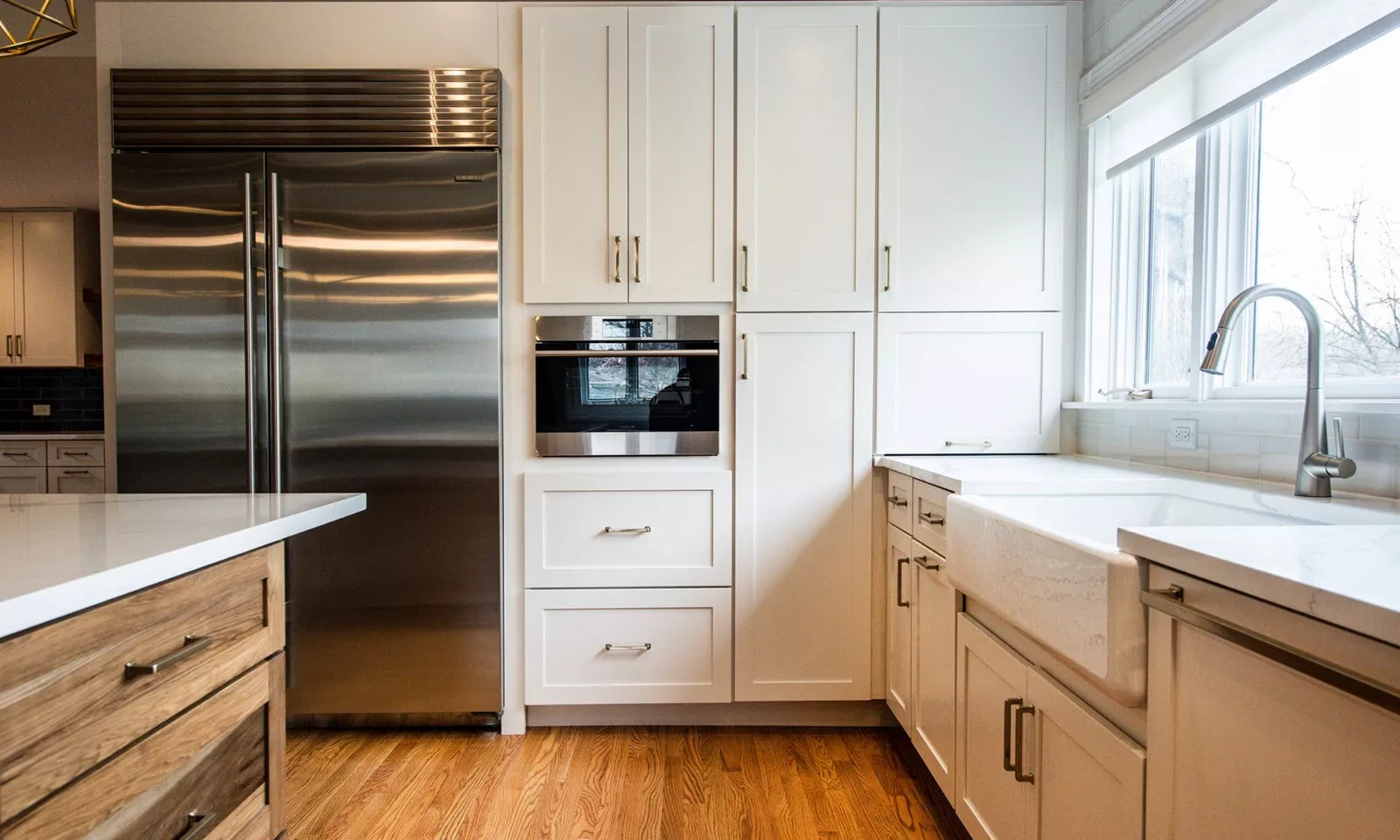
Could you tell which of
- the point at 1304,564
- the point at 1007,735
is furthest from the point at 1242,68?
the point at 1007,735

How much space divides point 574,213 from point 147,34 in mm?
1538

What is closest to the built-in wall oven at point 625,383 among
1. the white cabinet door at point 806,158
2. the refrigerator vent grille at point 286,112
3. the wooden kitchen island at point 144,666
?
the white cabinet door at point 806,158

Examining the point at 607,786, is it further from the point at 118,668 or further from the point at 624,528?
the point at 118,668

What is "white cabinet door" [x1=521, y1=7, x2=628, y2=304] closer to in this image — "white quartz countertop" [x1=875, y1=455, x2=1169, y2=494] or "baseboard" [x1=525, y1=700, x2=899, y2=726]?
"white quartz countertop" [x1=875, y1=455, x2=1169, y2=494]

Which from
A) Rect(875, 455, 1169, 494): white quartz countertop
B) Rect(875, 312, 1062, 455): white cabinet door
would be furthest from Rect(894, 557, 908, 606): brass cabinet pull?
Rect(875, 312, 1062, 455): white cabinet door

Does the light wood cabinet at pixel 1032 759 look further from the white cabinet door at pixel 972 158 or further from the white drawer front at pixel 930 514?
the white cabinet door at pixel 972 158

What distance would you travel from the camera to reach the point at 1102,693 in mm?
1018

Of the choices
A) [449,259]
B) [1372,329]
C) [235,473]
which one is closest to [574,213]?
[449,259]

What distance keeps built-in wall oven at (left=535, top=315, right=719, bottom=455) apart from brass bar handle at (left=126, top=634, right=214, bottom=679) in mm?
1357

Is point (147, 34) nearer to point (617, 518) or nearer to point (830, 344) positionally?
point (617, 518)

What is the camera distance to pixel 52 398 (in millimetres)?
4012

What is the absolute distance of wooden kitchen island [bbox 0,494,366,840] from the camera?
68cm

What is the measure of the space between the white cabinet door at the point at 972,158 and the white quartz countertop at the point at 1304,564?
1.44m

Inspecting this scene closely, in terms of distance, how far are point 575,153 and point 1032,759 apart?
2.04m
